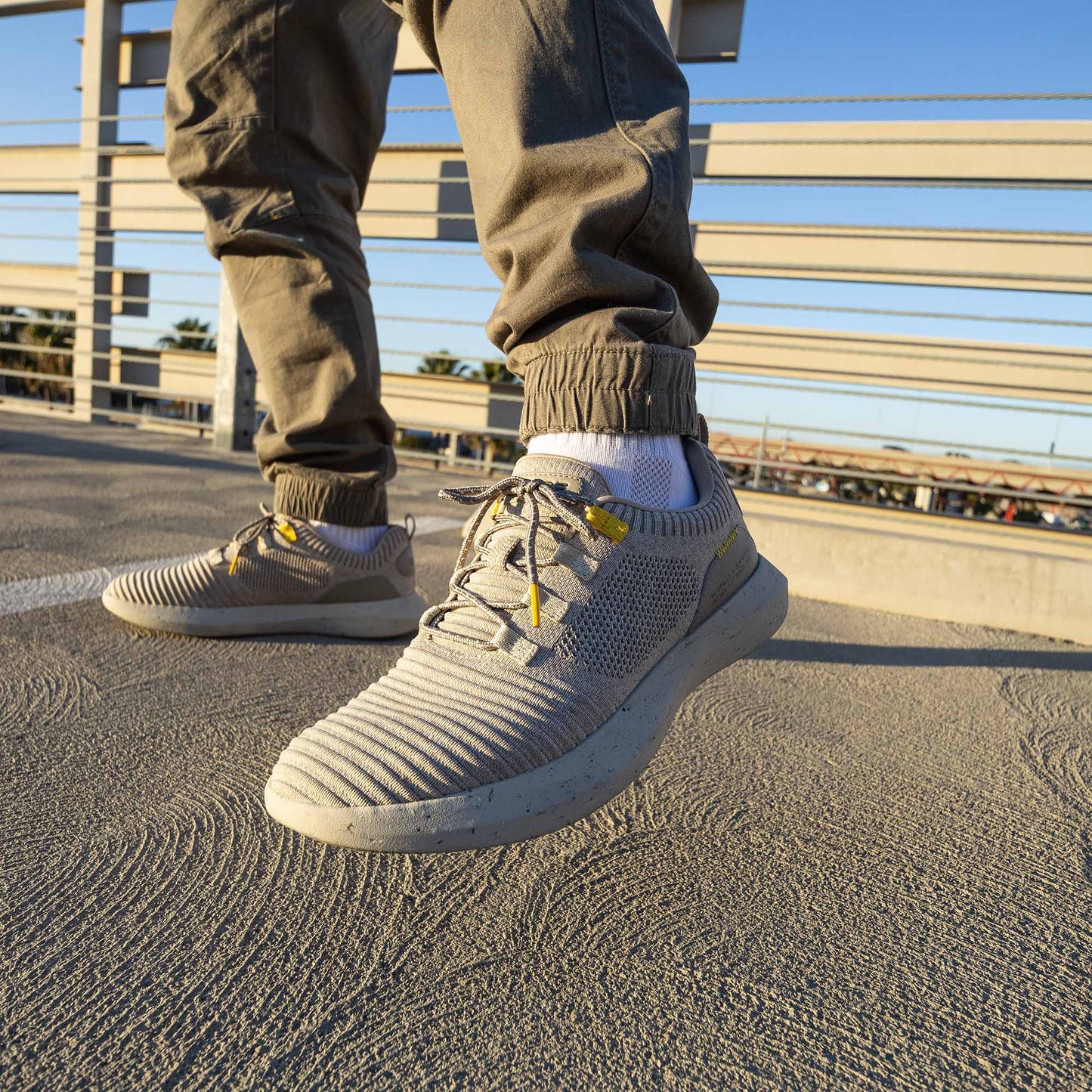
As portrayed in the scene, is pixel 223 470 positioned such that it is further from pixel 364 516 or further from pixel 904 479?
pixel 904 479

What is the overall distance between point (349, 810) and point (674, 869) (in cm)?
27

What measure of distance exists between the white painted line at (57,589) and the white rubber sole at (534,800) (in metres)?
0.88

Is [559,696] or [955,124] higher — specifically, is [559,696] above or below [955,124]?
below

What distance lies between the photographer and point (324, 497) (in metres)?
1.31

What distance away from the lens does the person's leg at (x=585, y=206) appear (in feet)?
2.37

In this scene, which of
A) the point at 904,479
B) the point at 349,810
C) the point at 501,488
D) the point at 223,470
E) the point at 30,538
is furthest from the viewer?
the point at 904,479

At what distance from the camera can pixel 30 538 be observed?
67.6 inches

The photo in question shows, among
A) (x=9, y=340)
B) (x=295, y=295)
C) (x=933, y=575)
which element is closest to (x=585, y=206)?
(x=295, y=295)

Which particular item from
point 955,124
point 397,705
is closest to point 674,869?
point 397,705

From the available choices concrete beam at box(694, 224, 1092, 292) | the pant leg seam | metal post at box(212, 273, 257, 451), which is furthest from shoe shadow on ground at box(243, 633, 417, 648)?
metal post at box(212, 273, 257, 451)

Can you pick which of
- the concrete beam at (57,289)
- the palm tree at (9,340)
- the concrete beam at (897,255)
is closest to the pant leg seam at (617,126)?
the concrete beam at (897,255)

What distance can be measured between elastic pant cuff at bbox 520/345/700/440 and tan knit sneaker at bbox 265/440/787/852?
0.05m

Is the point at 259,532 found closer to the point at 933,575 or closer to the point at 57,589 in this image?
the point at 57,589

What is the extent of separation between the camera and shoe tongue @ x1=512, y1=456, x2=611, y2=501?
738 millimetres
